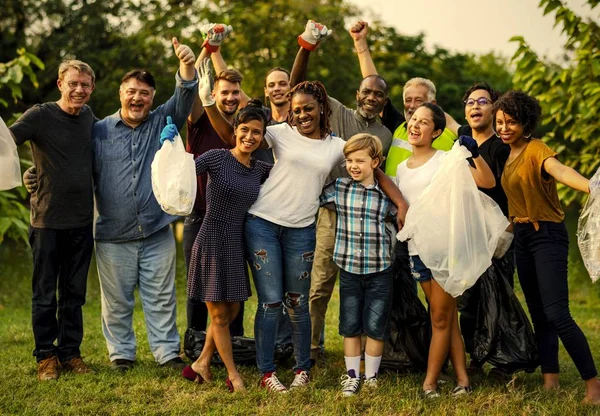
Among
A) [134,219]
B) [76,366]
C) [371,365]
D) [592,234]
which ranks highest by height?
[592,234]

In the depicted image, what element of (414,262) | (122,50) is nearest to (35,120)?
(414,262)

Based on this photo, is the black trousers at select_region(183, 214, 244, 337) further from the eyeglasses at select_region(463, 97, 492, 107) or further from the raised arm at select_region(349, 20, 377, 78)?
the eyeglasses at select_region(463, 97, 492, 107)

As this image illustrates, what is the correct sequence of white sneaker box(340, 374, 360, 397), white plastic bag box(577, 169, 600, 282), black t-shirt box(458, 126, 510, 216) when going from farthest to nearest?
black t-shirt box(458, 126, 510, 216) → white sneaker box(340, 374, 360, 397) → white plastic bag box(577, 169, 600, 282)

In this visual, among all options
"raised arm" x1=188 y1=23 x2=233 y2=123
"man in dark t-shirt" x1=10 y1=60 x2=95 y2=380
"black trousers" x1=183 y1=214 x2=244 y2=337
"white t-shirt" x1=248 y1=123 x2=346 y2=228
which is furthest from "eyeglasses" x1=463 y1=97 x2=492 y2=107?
"man in dark t-shirt" x1=10 y1=60 x2=95 y2=380

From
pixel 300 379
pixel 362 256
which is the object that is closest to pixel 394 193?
pixel 362 256

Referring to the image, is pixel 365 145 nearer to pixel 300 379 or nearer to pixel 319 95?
pixel 319 95

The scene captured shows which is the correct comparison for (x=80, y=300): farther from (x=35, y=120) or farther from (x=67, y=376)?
(x=35, y=120)

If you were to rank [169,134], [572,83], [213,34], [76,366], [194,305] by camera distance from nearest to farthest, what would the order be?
[169,134], [213,34], [76,366], [194,305], [572,83]

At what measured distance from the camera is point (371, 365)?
16.7ft

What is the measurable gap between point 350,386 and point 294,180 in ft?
4.46

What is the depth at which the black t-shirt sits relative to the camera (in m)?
5.25

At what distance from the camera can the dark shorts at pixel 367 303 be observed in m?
5.05

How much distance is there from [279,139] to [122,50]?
18747mm

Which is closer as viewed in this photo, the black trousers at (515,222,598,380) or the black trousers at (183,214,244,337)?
the black trousers at (515,222,598,380)
